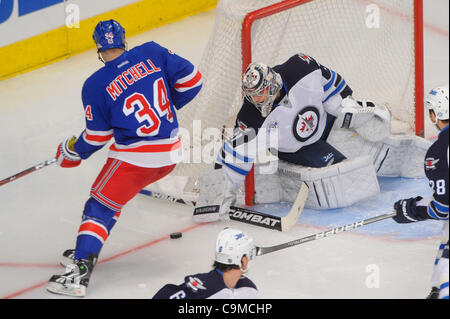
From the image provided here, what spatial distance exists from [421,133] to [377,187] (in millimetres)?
471

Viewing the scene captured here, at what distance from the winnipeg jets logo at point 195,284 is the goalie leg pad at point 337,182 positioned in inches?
56.3

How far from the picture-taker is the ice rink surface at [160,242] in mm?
4402

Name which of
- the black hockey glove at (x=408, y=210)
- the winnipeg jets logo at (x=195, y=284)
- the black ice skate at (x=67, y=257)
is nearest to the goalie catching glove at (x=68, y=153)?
the black ice skate at (x=67, y=257)

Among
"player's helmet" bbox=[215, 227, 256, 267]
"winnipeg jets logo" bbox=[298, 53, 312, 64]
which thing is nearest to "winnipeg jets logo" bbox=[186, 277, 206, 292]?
"player's helmet" bbox=[215, 227, 256, 267]

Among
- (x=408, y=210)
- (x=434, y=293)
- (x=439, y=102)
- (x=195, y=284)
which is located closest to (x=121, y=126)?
(x=195, y=284)

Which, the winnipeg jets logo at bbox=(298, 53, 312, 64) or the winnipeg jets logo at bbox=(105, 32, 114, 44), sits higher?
the winnipeg jets logo at bbox=(298, 53, 312, 64)

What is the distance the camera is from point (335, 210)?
16.5ft

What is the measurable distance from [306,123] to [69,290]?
4.48 feet

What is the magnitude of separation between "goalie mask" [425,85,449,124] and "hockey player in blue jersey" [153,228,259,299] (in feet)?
2.83

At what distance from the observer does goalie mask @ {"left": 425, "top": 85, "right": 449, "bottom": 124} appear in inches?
153

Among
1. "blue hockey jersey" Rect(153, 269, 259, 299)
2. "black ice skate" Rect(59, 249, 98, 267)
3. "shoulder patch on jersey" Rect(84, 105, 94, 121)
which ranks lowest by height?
"blue hockey jersey" Rect(153, 269, 259, 299)

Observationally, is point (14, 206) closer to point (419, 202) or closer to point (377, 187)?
point (377, 187)

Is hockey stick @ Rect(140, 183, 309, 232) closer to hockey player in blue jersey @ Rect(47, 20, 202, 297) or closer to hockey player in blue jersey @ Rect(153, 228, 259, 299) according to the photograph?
hockey player in blue jersey @ Rect(47, 20, 202, 297)

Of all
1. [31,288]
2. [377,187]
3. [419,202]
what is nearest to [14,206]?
[31,288]
